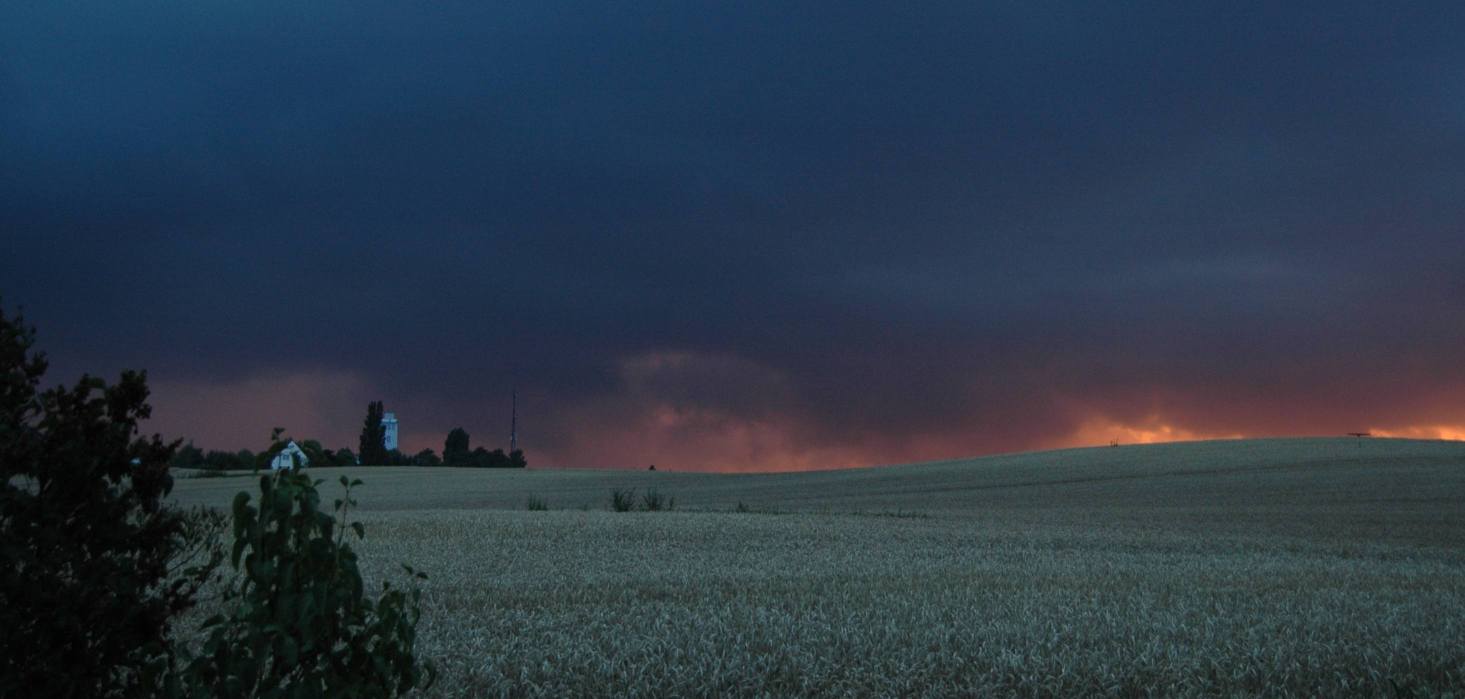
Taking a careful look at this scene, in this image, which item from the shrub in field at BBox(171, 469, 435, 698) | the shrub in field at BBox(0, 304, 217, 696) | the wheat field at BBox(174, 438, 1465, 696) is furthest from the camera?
the wheat field at BBox(174, 438, 1465, 696)

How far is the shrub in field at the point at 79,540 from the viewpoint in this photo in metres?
3.23

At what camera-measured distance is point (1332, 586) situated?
10.2m

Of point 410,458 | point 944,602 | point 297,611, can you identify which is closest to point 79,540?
point 297,611

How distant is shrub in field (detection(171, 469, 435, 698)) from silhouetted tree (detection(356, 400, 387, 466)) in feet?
250

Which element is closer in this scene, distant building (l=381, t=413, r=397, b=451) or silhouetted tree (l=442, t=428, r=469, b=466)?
silhouetted tree (l=442, t=428, r=469, b=466)

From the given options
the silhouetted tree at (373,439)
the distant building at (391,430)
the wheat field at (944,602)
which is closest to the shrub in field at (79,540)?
the wheat field at (944,602)

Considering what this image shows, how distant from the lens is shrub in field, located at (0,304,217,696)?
3232 mm

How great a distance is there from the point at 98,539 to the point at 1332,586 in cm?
1115

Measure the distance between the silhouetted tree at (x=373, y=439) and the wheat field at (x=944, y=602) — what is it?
61488 millimetres

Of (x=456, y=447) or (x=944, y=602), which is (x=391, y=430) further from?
(x=944, y=602)

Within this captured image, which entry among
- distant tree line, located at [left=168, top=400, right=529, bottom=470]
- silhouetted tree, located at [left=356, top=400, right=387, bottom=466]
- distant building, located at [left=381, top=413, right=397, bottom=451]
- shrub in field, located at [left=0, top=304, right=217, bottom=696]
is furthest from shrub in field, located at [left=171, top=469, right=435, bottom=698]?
distant building, located at [left=381, top=413, right=397, bottom=451]

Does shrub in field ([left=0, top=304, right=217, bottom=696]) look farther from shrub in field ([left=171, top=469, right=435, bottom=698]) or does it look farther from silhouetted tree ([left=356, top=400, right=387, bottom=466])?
silhouetted tree ([left=356, top=400, right=387, bottom=466])

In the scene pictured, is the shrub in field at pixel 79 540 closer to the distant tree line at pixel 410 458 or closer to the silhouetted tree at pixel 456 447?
the distant tree line at pixel 410 458

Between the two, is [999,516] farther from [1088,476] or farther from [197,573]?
[197,573]
